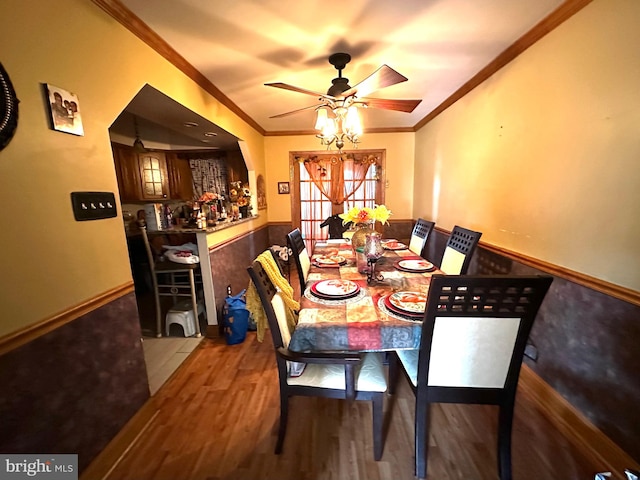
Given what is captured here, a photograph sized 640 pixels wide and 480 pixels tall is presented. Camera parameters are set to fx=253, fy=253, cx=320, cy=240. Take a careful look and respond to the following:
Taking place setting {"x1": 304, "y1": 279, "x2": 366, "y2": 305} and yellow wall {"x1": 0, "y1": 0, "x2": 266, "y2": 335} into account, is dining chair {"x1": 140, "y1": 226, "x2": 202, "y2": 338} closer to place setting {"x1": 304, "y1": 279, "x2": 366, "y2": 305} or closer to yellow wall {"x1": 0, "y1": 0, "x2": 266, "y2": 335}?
yellow wall {"x1": 0, "y1": 0, "x2": 266, "y2": 335}

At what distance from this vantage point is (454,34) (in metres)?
1.73

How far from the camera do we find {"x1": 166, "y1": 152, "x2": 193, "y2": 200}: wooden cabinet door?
162 inches

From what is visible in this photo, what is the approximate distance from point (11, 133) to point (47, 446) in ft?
4.06

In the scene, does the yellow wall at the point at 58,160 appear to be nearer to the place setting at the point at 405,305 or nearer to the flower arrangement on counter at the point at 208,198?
the flower arrangement on counter at the point at 208,198

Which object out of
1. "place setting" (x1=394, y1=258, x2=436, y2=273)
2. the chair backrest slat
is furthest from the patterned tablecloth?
"place setting" (x1=394, y1=258, x2=436, y2=273)

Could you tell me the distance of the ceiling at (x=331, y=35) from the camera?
1.44m

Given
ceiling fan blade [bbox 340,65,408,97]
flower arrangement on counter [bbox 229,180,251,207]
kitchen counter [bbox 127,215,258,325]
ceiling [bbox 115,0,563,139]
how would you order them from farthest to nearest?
flower arrangement on counter [bbox 229,180,251,207]
kitchen counter [bbox 127,215,258,325]
ceiling fan blade [bbox 340,65,408,97]
ceiling [bbox 115,0,563,139]

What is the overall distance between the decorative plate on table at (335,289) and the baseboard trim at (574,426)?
1.38 m

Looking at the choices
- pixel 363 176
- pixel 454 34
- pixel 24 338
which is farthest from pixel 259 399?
pixel 363 176

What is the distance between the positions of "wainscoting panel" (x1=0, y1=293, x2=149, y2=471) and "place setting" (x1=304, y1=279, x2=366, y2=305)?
1.04m

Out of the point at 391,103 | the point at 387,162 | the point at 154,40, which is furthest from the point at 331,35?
the point at 387,162

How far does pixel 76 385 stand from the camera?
114 centimetres

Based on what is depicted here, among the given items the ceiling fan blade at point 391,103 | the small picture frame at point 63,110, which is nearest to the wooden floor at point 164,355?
the small picture frame at point 63,110

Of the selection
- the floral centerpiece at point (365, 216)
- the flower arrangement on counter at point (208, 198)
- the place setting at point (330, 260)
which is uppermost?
the flower arrangement on counter at point (208, 198)
